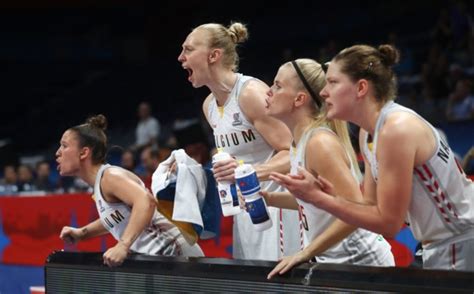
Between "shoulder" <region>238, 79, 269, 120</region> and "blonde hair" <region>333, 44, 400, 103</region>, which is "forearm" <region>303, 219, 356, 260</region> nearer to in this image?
"blonde hair" <region>333, 44, 400, 103</region>

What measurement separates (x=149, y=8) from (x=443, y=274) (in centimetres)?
1554

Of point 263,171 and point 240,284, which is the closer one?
point 240,284

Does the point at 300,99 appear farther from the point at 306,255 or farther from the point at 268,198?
the point at 306,255

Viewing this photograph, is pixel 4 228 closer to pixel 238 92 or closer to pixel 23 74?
pixel 238 92

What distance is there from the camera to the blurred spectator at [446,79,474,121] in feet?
31.2

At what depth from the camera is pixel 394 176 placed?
2990 mm

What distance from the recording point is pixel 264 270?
3398 millimetres

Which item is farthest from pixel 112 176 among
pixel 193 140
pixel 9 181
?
pixel 9 181

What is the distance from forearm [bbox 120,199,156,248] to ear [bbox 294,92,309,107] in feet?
3.17

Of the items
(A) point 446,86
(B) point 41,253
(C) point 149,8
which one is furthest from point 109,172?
(C) point 149,8

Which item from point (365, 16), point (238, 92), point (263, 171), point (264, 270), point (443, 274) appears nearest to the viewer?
point (443, 274)

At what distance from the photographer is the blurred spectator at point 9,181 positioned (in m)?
10.7

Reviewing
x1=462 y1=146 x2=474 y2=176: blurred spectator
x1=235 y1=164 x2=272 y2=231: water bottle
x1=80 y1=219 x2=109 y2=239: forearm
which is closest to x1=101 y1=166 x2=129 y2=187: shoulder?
x1=80 y1=219 x2=109 y2=239: forearm

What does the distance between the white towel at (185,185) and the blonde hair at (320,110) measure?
1.01 metres
